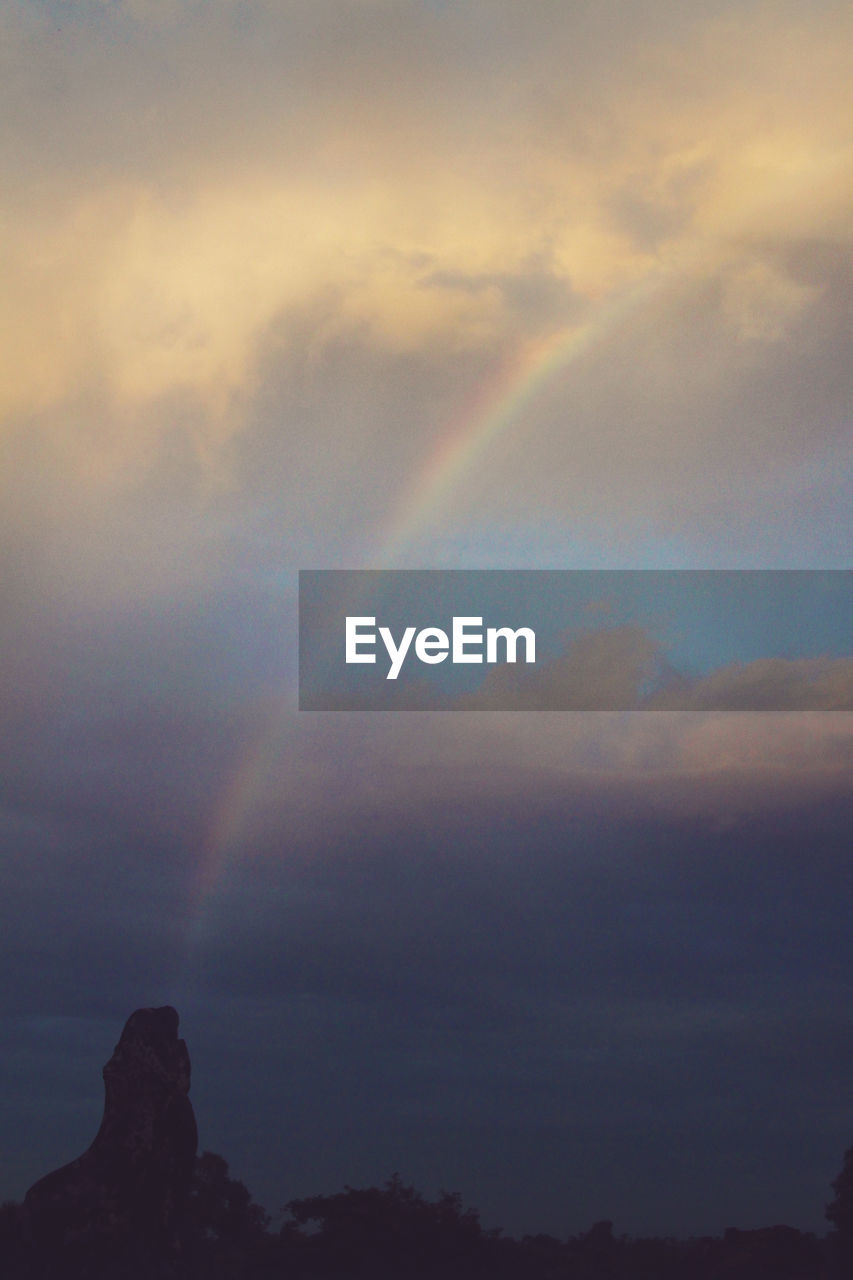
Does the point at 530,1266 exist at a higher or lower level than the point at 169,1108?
lower

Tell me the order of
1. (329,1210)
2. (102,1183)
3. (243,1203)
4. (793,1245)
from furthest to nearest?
(243,1203) → (329,1210) → (102,1183) → (793,1245)

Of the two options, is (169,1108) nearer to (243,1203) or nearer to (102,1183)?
(102,1183)

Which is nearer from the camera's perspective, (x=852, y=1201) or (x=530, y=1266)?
(x=530, y=1266)

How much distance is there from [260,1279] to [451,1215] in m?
12.5

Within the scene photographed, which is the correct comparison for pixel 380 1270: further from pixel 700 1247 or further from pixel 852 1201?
pixel 852 1201

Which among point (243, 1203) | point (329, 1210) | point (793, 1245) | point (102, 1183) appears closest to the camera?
point (793, 1245)

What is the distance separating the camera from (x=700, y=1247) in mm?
75562

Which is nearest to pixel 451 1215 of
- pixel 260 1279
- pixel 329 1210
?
pixel 329 1210

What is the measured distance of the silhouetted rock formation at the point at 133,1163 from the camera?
242 feet

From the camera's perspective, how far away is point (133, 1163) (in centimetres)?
7531

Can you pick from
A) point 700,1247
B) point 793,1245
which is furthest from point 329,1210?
point 793,1245

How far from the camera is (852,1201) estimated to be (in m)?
84.0

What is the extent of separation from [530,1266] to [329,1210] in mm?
10232

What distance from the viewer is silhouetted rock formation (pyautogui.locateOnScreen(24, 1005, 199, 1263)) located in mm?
73875
